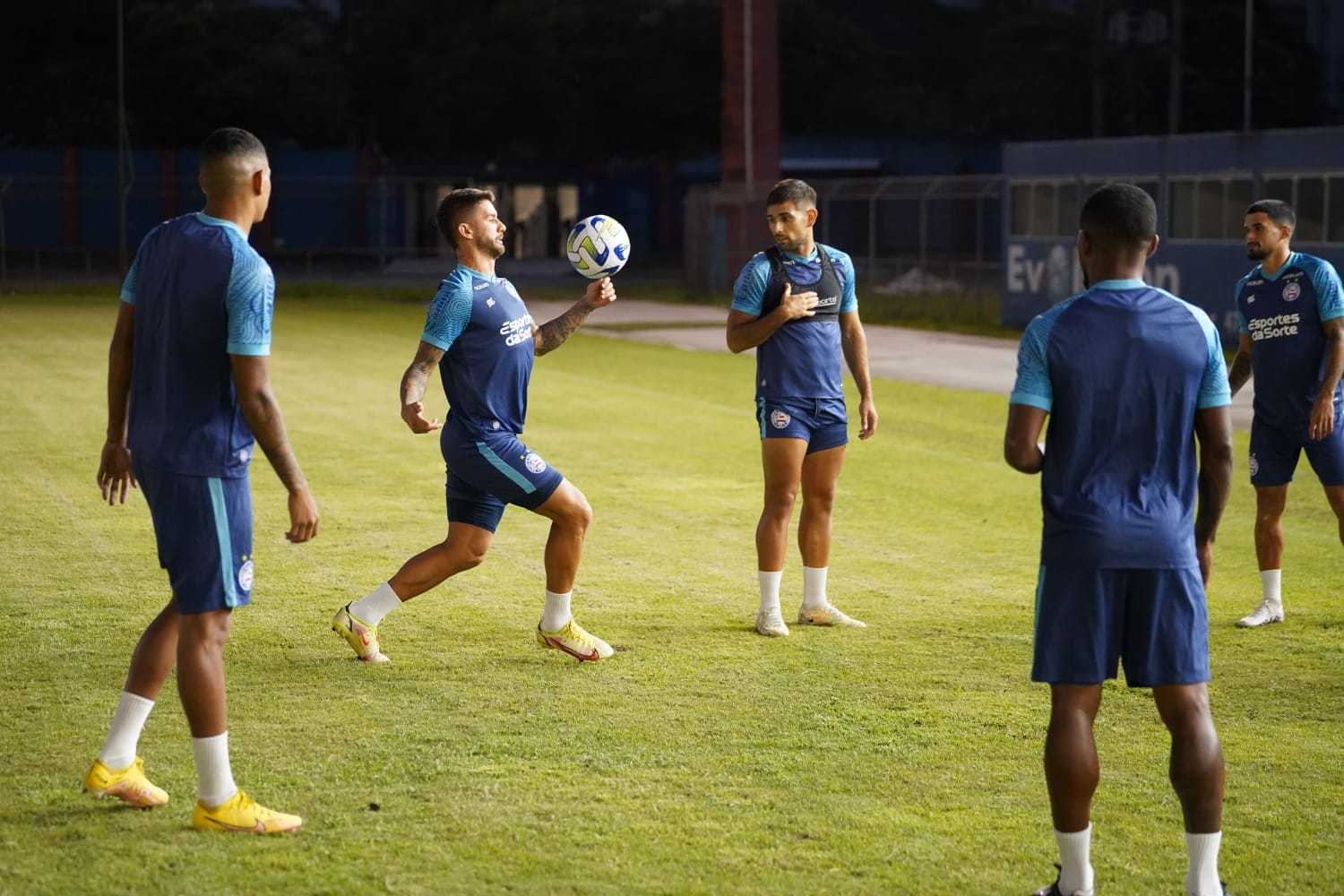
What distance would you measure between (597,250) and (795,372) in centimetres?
114

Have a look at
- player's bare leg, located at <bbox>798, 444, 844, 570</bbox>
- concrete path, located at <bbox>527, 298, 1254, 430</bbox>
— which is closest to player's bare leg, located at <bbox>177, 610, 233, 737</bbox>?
player's bare leg, located at <bbox>798, 444, 844, 570</bbox>

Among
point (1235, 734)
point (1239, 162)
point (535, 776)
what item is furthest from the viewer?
point (1239, 162)

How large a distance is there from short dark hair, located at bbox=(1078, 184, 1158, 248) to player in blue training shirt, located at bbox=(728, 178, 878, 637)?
140 inches

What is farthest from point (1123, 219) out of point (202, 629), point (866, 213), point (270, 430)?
point (866, 213)

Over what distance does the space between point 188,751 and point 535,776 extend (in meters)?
1.31

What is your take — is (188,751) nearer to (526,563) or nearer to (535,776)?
(535,776)

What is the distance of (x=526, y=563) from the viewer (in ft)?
33.7

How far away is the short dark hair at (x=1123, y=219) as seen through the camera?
4.57 m

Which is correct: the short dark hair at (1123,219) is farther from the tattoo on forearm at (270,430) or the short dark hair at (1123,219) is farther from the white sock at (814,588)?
the white sock at (814,588)

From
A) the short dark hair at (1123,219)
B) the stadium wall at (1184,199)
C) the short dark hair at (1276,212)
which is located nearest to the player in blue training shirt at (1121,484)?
the short dark hair at (1123,219)

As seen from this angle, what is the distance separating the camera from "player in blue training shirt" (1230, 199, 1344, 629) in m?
8.43

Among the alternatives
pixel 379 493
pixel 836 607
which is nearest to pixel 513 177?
pixel 379 493

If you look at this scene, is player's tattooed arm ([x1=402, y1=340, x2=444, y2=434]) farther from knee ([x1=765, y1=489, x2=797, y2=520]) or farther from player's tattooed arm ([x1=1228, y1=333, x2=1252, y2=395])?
player's tattooed arm ([x1=1228, y1=333, x2=1252, y2=395])

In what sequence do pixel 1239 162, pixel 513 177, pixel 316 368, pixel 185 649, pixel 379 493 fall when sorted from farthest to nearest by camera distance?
pixel 513 177, pixel 1239 162, pixel 316 368, pixel 379 493, pixel 185 649
